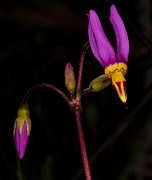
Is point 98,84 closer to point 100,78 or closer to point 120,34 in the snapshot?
point 100,78

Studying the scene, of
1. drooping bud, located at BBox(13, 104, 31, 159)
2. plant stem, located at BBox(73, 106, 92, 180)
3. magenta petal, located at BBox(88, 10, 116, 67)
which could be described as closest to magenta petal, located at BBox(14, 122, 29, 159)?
drooping bud, located at BBox(13, 104, 31, 159)

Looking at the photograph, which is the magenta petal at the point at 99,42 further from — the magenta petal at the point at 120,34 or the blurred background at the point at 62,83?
the blurred background at the point at 62,83

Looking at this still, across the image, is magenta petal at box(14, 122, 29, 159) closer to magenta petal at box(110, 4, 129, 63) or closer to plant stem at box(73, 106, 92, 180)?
plant stem at box(73, 106, 92, 180)

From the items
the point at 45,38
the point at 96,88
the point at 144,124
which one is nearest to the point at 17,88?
the point at 45,38

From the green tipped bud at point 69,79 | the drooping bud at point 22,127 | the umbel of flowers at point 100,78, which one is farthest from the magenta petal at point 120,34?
the drooping bud at point 22,127

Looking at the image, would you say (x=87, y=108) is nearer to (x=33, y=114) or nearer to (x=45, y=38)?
(x=33, y=114)

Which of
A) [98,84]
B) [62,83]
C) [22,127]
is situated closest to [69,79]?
[98,84]
